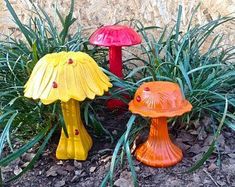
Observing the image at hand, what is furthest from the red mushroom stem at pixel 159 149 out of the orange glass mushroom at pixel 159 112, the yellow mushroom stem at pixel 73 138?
the yellow mushroom stem at pixel 73 138

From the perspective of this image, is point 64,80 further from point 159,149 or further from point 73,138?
point 159,149

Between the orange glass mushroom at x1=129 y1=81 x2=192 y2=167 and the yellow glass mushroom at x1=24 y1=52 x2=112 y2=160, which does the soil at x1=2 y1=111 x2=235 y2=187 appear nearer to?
the orange glass mushroom at x1=129 y1=81 x2=192 y2=167

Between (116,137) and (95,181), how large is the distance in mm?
269

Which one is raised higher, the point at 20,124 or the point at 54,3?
the point at 54,3

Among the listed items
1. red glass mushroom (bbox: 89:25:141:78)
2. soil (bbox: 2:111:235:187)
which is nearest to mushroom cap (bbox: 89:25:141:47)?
red glass mushroom (bbox: 89:25:141:78)

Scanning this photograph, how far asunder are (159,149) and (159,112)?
0.58 ft

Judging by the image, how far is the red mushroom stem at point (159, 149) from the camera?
1.45 metres

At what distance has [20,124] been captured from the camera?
5.22ft

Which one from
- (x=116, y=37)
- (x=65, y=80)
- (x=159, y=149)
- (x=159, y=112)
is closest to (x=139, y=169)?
(x=159, y=149)

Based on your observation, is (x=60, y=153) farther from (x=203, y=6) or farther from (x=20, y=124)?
(x=203, y=6)

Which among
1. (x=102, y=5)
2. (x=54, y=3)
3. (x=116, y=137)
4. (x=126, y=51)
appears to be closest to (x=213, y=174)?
(x=116, y=137)

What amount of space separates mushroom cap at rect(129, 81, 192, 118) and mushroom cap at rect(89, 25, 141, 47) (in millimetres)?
293

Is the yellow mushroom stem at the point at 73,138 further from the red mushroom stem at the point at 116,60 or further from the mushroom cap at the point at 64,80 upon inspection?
the red mushroom stem at the point at 116,60

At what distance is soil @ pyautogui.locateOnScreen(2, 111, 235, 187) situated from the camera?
141 cm
